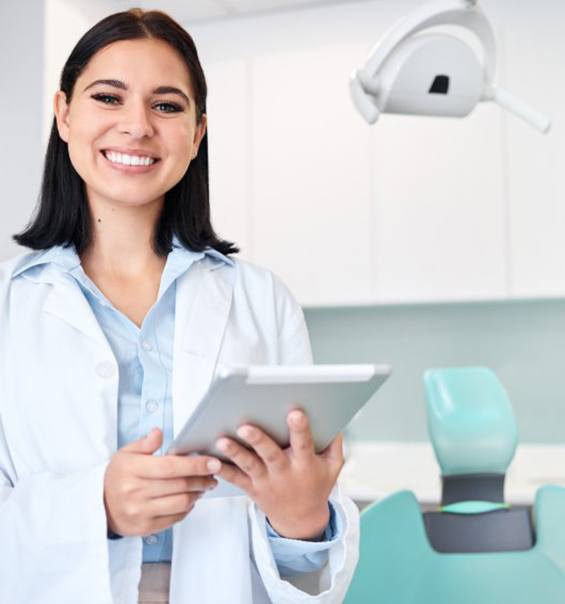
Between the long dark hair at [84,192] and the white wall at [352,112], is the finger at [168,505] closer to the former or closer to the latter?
the long dark hair at [84,192]

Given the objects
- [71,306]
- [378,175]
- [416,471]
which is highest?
[378,175]

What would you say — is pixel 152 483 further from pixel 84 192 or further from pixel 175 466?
pixel 84 192

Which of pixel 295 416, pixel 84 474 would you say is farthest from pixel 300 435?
pixel 84 474

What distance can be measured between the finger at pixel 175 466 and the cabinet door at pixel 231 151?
2945 mm

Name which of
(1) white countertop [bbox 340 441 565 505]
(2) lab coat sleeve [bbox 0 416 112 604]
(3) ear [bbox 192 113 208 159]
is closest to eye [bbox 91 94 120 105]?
(3) ear [bbox 192 113 208 159]

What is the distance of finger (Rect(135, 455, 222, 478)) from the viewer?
100cm

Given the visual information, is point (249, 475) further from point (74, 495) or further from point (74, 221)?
point (74, 221)

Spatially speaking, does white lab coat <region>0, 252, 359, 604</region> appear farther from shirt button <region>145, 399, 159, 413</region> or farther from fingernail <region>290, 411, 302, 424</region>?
fingernail <region>290, 411, 302, 424</region>

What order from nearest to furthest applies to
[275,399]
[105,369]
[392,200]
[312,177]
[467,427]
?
1. [275,399]
2. [105,369]
3. [467,427]
4. [392,200]
5. [312,177]

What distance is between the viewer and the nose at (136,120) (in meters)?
1.26

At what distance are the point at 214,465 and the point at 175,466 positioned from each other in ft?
0.15

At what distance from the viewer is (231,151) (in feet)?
13.0

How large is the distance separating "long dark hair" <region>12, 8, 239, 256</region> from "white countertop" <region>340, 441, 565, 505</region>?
5.79ft

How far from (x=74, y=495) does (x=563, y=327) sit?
3.06 meters
